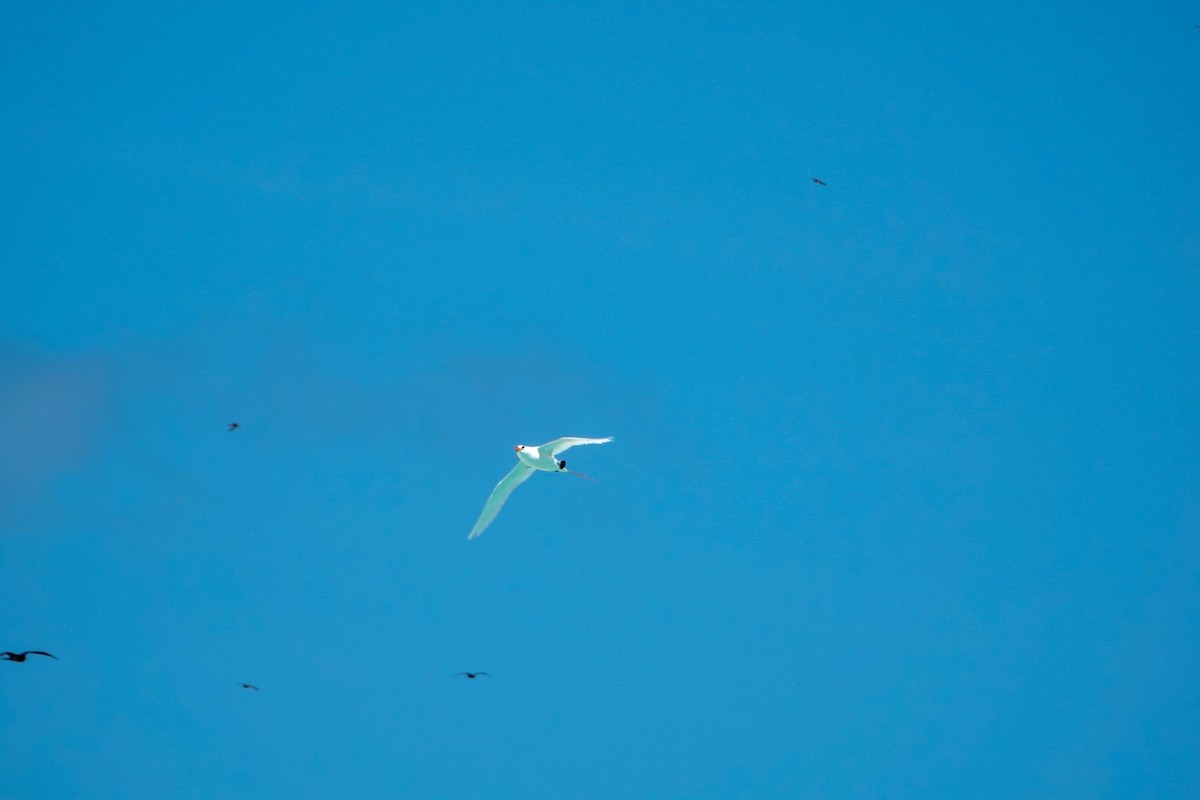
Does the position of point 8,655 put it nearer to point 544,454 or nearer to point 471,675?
point 471,675

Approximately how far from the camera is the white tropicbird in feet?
101

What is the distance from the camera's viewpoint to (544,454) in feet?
101

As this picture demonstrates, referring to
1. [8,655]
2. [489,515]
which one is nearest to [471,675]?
[489,515]

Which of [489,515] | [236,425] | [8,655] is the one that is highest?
[236,425]

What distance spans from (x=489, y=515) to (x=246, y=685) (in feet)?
22.5

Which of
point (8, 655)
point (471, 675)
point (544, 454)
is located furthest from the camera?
point (544, 454)

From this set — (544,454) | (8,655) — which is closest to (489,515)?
(544,454)

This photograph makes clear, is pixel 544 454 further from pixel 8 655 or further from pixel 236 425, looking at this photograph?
pixel 8 655

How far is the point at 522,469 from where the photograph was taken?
32.9m

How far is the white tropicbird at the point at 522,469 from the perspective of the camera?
30734mm

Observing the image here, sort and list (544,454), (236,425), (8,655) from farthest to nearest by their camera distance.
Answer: (236,425) < (544,454) < (8,655)

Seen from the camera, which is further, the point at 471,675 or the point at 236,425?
the point at 236,425

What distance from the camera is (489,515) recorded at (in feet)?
107

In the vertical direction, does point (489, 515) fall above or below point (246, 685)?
above
